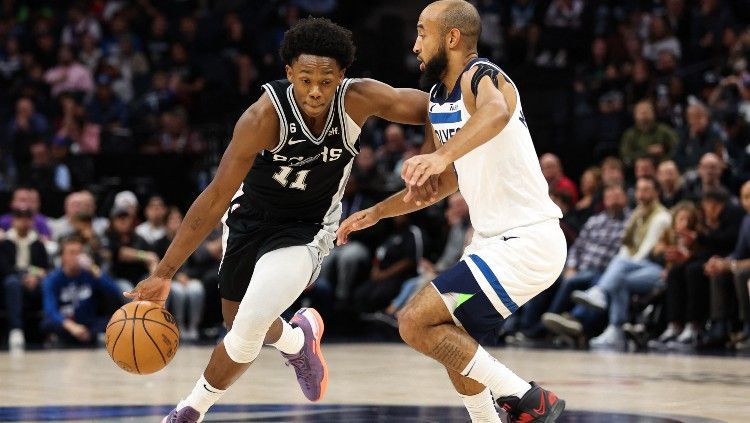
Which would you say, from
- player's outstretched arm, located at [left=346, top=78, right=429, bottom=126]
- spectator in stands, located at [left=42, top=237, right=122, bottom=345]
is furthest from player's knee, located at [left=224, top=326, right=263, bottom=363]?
spectator in stands, located at [left=42, top=237, right=122, bottom=345]

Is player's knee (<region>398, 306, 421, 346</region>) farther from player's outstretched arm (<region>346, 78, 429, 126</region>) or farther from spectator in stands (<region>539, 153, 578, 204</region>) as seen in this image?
spectator in stands (<region>539, 153, 578, 204</region>)

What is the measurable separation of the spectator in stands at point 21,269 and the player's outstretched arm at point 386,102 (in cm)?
734

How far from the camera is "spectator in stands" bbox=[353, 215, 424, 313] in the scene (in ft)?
42.1

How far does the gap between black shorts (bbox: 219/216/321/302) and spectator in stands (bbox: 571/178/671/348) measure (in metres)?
5.93

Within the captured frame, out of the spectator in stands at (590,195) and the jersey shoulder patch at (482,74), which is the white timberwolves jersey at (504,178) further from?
the spectator in stands at (590,195)

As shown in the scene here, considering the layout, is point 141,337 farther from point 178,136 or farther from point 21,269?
point 178,136

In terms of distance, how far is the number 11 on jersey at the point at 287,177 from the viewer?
5.64m

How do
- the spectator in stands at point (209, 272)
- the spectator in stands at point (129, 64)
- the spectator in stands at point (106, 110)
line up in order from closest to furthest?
the spectator in stands at point (209, 272) < the spectator in stands at point (106, 110) < the spectator in stands at point (129, 64)

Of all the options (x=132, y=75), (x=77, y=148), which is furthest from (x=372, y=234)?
(x=132, y=75)

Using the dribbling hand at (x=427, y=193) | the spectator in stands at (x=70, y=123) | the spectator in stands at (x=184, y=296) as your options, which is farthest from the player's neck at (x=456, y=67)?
the spectator in stands at (x=70, y=123)

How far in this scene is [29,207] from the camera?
12578 millimetres

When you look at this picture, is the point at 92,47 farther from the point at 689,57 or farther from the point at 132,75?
the point at 689,57

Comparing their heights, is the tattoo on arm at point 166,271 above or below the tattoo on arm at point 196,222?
below

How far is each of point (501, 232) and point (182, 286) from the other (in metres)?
8.28
